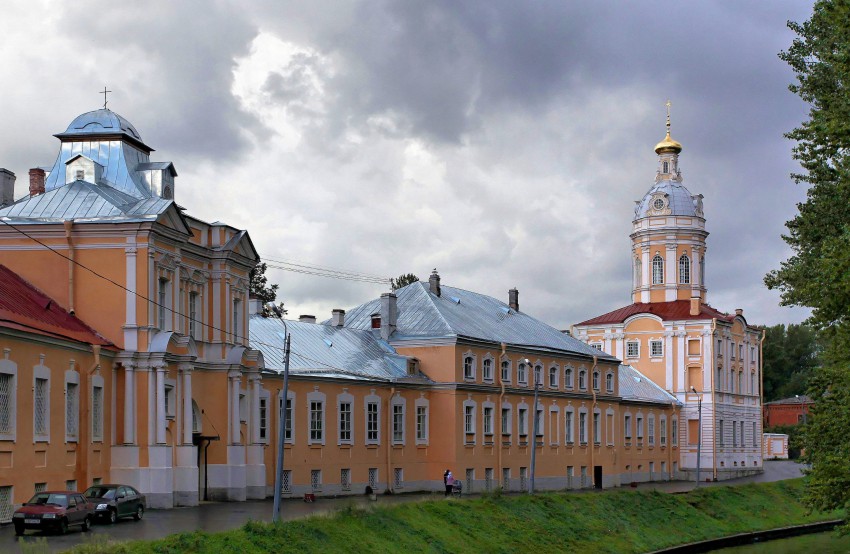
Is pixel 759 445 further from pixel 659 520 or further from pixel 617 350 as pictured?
pixel 659 520

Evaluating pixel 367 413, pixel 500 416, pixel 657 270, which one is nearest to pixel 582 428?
pixel 500 416

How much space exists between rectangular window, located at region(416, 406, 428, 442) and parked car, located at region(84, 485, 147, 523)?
2393 centimetres

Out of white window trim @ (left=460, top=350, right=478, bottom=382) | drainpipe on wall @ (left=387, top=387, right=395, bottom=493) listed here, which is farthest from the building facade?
drainpipe on wall @ (left=387, top=387, right=395, bottom=493)

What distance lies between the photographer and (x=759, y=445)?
91250mm

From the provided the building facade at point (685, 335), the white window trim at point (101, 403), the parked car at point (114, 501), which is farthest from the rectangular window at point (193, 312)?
the building facade at point (685, 335)

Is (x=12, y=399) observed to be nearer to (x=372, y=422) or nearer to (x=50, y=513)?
(x=50, y=513)

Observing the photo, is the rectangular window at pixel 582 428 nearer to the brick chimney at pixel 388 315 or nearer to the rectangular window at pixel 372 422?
the brick chimney at pixel 388 315

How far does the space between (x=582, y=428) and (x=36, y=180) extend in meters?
36.3

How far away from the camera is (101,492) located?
3378 centimetres

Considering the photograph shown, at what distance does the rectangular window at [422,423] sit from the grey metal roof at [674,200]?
35496 millimetres

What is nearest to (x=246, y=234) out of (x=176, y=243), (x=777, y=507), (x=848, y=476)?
(x=176, y=243)

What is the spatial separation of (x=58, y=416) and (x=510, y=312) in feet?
123

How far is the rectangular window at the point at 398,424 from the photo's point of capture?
5662cm

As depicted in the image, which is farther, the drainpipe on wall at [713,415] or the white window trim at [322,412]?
the drainpipe on wall at [713,415]
